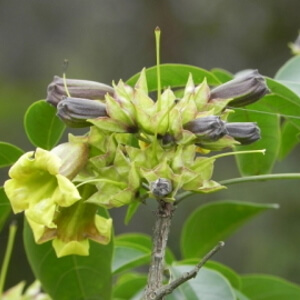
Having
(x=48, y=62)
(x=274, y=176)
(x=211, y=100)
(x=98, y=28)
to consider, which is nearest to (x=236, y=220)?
(x=274, y=176)

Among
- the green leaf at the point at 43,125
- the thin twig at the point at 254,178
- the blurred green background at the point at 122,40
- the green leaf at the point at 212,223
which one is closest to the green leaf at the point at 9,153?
the green leaf at the point at 43,125

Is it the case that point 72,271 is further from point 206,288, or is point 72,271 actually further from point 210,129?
point 210,129

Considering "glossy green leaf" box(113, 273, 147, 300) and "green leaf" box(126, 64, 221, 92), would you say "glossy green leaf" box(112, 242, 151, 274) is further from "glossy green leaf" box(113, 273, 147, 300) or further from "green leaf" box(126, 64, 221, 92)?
"green leaf" box(126, 64, 221, 92)

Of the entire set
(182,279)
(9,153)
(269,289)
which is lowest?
(269,289)

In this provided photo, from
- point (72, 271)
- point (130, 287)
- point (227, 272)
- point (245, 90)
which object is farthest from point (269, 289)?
point (245, 90)

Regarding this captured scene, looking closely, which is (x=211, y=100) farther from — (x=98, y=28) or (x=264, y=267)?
(x=98, y=28)
